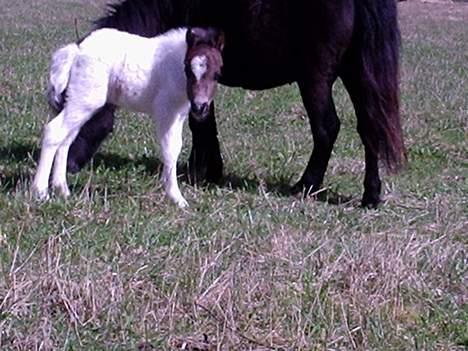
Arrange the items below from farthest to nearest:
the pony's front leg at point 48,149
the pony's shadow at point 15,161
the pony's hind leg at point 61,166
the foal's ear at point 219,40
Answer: the pony's shadow at point 15,161
the pony's hind leg at point 61,166
the pony's front leg at point 48,149
the foal's ear at point 219,40

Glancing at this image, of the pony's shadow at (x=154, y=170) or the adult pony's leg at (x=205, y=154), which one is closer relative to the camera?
the pony's shadow at (x=154, y=170)

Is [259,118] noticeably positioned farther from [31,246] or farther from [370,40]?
[31,246]

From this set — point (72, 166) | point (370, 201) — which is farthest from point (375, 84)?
point (72, 166)

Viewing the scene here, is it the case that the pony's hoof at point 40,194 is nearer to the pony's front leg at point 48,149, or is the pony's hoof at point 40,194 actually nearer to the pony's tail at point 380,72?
the pony's front leg at point 48,149

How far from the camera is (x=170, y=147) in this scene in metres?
6.66

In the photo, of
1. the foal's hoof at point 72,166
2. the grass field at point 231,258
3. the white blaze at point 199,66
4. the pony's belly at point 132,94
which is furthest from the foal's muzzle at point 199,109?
the foal's hoof at point 72,166

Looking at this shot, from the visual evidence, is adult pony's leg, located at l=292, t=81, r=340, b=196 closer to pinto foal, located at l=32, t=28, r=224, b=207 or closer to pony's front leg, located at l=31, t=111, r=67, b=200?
pinto foal, located at l=32, t=28, r=224, b=207

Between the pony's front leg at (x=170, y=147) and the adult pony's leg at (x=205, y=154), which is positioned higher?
the pony's front leg at (x=170, y=147)

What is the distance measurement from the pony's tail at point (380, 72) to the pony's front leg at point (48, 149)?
7.23 ft

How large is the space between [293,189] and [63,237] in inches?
112

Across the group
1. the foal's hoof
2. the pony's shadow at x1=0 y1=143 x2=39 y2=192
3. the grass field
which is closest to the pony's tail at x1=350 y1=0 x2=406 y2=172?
the grass field

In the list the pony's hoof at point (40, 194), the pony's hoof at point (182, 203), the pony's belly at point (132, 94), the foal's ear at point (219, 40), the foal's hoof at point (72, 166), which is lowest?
the foal's hoof at point (72, 166)

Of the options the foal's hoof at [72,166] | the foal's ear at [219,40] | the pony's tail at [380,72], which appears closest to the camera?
the foal's ear at [219,40]

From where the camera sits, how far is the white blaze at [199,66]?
6172 mm
